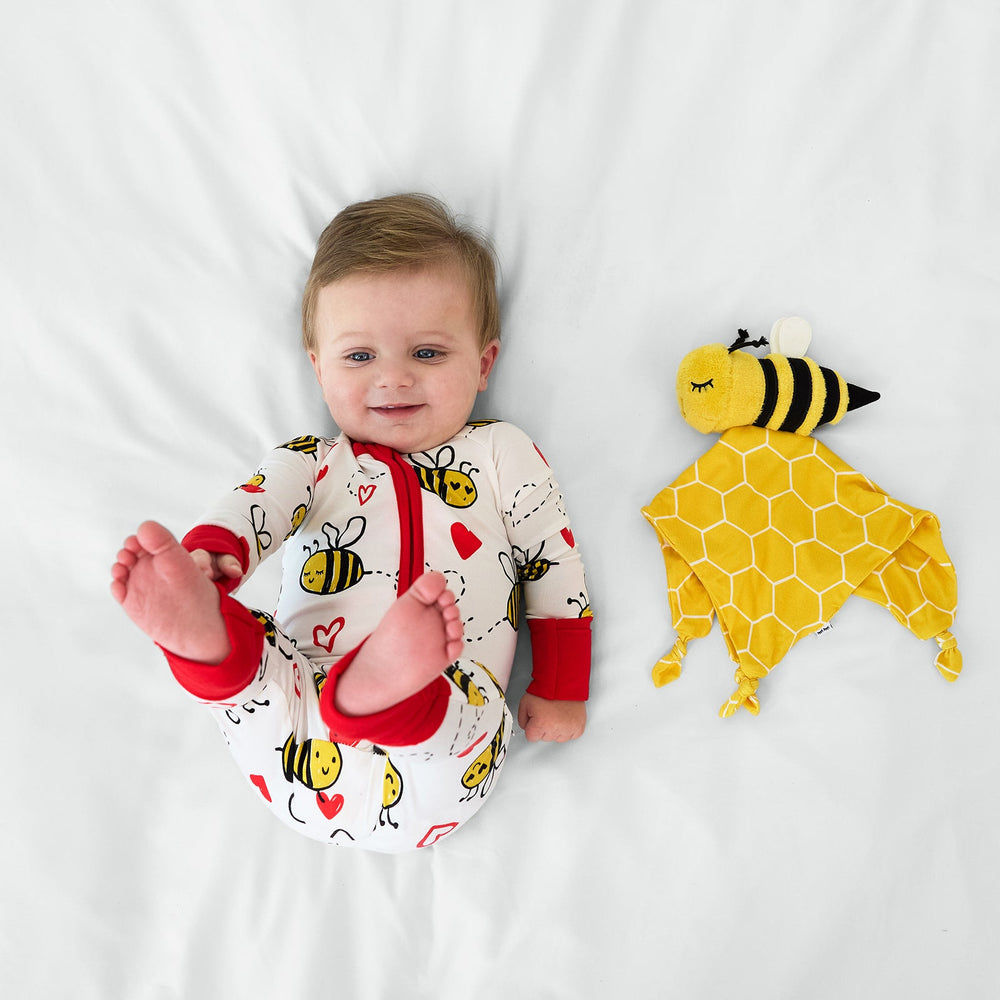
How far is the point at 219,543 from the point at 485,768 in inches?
15.4

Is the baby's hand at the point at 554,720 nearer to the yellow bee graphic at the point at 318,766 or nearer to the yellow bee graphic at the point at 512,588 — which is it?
the yellow bee graphic at the point at 512,588

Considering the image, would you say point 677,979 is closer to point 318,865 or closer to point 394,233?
point 318,865

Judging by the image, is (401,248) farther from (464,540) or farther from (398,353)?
(464,540)

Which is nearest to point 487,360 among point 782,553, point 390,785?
point 782,553

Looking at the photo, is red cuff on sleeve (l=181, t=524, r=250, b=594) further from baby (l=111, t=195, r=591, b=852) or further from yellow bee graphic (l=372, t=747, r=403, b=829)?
yellow bee graphic (l=372, t=747, r=403, b=829)

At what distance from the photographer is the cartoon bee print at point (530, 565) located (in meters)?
1.17

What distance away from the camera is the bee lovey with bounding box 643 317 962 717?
3.64 ft

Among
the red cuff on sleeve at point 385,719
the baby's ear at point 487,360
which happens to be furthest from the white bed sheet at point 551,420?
the red cuff on sleeve at point 385,719

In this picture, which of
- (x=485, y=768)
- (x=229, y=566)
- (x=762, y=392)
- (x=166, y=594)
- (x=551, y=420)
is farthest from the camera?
(x=551, y=420)

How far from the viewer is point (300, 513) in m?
1.07

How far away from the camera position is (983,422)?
3.79ft

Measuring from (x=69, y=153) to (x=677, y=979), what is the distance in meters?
1.35

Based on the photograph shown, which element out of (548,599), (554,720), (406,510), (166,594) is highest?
(166,594)

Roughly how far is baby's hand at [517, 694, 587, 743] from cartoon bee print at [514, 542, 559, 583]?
6.3 inches
